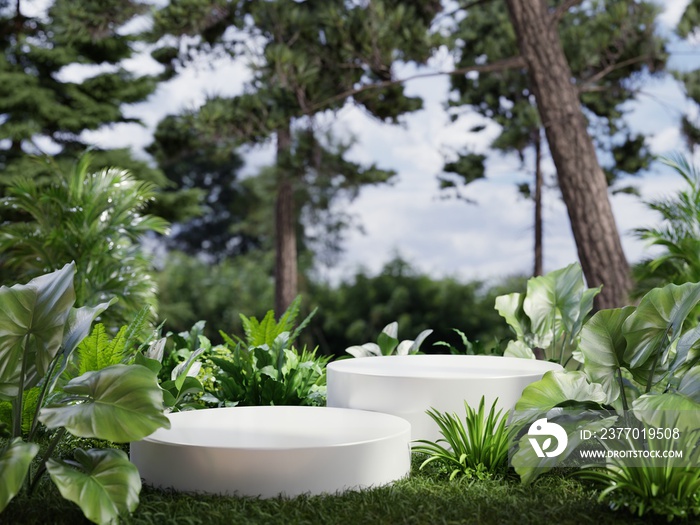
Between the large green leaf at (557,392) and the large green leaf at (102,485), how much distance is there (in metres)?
1.19

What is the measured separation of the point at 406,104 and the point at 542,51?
3205 millimetres

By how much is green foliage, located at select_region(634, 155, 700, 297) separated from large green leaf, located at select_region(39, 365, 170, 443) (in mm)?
3357

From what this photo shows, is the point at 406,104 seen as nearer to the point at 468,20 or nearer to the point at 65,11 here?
the point at 468,20

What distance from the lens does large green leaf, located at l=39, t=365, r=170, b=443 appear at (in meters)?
1.83

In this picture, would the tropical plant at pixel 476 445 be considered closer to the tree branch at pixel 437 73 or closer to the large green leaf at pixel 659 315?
the large green leaf at pixel 659 315

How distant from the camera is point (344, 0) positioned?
31.3ft

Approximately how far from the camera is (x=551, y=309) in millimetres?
3455

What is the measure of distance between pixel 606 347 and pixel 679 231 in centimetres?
238

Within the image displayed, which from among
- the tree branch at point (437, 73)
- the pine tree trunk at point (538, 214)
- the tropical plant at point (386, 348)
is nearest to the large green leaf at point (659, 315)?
the tropical plant at point (386, 348)

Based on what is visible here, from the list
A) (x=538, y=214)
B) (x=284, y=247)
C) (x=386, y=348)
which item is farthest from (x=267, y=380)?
(x=538, y=214)

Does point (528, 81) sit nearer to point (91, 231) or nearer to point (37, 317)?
point (91, 231)

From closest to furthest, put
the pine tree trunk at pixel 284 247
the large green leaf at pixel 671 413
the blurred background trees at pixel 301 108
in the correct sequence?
1. the large green leaf at pixel 671 413
2. the blurred background trees at pixel 301 108
3. the pine tree trunk at pixel 284 247

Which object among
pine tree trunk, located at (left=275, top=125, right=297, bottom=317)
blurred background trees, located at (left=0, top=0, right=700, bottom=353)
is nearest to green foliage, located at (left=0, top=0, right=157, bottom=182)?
blurred background trees, located at (left=0, top=0, right=700, bottom=353)

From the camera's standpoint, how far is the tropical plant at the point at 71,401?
1817mm
